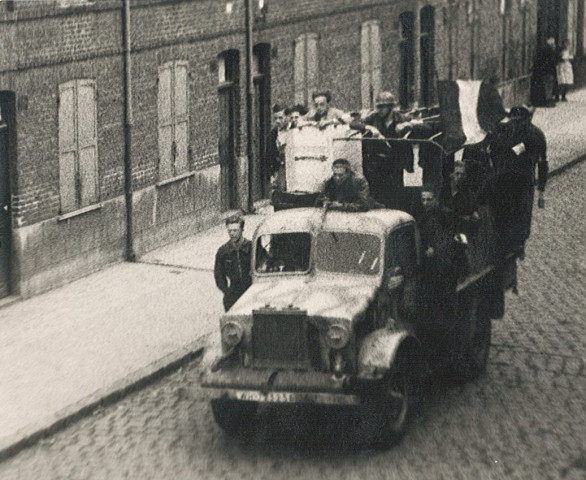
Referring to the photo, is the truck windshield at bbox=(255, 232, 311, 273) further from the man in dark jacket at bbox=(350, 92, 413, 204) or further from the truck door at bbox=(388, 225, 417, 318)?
the man in dark jacket at bbox=(350, 92, 413, 204)

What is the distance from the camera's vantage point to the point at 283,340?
467 inches

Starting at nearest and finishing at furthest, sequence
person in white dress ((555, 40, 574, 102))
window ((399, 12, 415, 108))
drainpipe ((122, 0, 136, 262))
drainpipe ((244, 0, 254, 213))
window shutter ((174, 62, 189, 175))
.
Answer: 1. drainpipe ((122, 0, 136, 262))
2. window shutter ((174, 62, 189, 175))
3. drainpipe ((244, 0, 254, 213))
4. window ((399, 12, 415, 108))
5. person in white dress ((555, 40, 574, 102))

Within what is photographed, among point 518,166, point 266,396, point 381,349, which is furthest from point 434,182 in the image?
point 266,396

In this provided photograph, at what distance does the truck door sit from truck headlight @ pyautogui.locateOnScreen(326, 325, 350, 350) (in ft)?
3.45

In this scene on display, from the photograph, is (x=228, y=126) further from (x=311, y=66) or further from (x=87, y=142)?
(x=87, y=142)

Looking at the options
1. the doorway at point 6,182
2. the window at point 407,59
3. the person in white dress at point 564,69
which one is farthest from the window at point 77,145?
the person in white dress at point 564,69

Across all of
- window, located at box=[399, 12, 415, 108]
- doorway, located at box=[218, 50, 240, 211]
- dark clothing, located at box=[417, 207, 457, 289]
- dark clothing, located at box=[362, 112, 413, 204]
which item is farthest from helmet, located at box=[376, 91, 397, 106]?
window, located at box=[399, 12, 415, 108]

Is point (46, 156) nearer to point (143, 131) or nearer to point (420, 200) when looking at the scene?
point (143, 131)

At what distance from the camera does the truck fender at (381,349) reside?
11633 mm

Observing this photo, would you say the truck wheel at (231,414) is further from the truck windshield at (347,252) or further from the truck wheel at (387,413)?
the truck windshield at (347,252)

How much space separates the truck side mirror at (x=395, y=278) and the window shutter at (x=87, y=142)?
7.01 meters

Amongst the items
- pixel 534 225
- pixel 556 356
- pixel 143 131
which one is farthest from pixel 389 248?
pixel 534 225

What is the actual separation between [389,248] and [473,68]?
73.6ft

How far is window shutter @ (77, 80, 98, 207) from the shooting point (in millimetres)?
18453
